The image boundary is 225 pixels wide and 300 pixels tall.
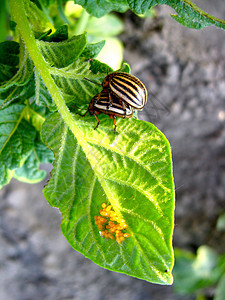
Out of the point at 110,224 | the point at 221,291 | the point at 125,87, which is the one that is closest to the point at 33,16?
the point at 125,87

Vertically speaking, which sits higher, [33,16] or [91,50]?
[33,16]

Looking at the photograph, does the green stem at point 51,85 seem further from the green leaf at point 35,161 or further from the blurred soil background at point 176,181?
the blurred soil background at point 176,181

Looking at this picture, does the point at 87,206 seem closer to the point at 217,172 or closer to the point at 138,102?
the point at 138,102

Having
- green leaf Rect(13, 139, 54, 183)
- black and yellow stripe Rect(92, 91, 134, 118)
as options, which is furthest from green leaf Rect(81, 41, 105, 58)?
green leaf Rect(13, 139, 54, 183)

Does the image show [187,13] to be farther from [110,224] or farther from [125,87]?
[110,224]

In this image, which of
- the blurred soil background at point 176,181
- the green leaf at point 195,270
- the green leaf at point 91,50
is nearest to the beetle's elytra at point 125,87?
the green leaf at point 91,50

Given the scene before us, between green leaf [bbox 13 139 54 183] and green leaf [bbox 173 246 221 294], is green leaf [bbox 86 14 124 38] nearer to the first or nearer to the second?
green leaf [bbox 13 139 54 183]

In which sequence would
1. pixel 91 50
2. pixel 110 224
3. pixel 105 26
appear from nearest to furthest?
pixel 110 224, pixel 91 50, pixel 105 26

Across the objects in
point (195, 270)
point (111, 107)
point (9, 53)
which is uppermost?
point (9, 53)
